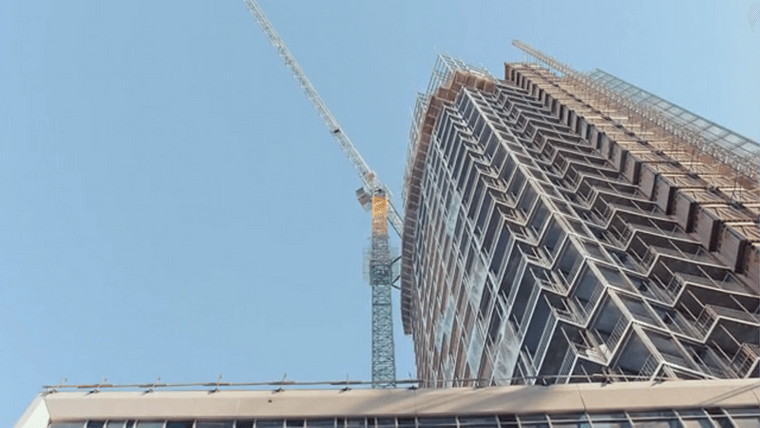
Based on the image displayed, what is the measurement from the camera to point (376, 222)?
10825 cm

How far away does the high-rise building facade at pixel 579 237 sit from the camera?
34.7 metres

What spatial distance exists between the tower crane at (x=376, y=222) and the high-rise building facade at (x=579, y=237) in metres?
9.31

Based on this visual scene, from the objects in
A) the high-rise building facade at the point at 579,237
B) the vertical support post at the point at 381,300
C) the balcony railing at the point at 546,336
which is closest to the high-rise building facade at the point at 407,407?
the high-rise building facade at the point at 579,237

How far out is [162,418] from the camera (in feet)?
90.2

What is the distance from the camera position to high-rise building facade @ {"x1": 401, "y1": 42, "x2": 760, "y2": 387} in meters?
34.7

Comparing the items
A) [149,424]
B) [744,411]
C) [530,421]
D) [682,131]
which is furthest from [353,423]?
[682,131]

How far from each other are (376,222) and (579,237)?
2648 inches

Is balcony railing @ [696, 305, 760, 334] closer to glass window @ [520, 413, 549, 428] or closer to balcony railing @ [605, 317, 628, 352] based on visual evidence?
balcony railing @ [605, 317, 628, 352]

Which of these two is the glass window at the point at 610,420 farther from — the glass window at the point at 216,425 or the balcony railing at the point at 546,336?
the glass window at the point at 216,425

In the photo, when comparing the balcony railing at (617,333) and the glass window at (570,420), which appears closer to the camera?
the glass window at (570,420)

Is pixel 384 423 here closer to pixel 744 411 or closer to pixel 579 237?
pixel 744 411

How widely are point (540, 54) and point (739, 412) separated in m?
74.4

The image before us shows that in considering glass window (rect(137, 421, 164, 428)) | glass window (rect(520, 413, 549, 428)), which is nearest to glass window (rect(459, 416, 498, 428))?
glass window (rect(520, 413, 549, 428))

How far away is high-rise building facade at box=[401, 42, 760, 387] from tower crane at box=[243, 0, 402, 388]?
9.31 metres
